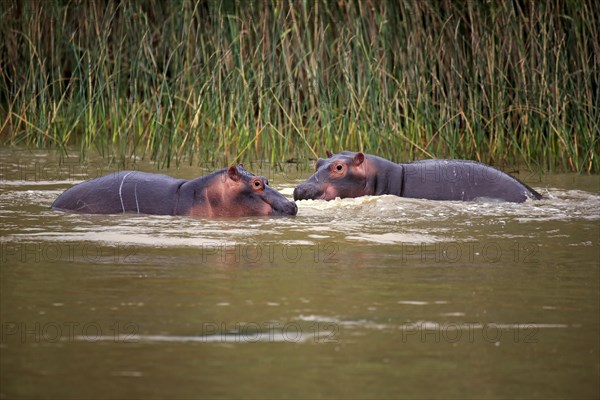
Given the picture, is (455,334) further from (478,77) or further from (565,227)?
(478,77)

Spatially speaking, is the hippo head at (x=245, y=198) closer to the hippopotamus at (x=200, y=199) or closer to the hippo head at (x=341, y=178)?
the hippopotamus at (x=200, y=199)

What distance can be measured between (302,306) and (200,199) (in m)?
2.75

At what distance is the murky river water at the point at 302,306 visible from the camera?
11.2 feet

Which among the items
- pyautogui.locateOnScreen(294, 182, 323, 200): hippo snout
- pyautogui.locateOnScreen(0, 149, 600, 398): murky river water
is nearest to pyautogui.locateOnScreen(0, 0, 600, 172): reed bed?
pyautogui.locateOnScreen(294, 182, 323, 200): hippo snout

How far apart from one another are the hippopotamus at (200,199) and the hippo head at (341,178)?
789mm

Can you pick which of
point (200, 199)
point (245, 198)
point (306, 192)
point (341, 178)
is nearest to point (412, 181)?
point (341, 178)

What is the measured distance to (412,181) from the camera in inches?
313

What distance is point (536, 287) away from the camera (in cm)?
477

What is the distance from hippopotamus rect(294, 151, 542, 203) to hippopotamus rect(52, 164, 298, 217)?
2.28ft

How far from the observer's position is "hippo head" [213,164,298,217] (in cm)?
695

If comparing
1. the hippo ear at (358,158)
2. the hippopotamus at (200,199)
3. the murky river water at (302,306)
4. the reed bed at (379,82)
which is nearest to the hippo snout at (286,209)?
the hippopotamus at (200,199)

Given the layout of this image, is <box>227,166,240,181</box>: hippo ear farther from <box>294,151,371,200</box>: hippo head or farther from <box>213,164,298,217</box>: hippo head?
<box>294,151,371,200</box>: hippo head

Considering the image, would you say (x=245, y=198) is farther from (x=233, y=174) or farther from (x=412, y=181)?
(x=412, y=181)

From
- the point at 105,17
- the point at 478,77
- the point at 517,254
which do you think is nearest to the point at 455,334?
the point at 517,254
